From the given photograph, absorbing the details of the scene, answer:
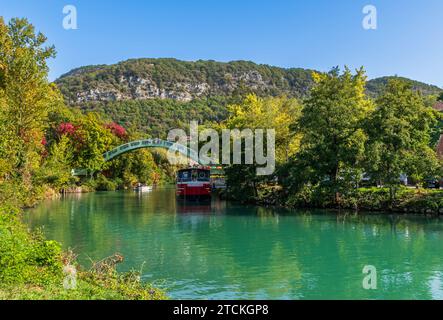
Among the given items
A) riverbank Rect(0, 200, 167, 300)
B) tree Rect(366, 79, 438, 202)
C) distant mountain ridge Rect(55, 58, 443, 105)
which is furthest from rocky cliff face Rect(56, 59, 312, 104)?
riverbank Rect(0, 200, 167, 300)

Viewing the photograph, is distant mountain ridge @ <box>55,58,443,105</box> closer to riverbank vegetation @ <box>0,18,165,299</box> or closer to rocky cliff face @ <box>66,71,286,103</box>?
rocky cliff face @ <box>66,71,286,103</box>

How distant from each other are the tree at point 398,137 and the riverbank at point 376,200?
62 cm

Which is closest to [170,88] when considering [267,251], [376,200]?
[376,200]

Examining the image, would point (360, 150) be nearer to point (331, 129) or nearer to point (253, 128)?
point (331, 129)

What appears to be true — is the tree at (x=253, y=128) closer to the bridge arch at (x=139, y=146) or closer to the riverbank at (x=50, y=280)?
the bridge arch at (x=139, y=146)

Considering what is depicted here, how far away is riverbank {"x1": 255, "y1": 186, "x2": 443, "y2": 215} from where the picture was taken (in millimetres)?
25188

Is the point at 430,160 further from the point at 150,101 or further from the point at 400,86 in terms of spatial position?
the point at 150,101

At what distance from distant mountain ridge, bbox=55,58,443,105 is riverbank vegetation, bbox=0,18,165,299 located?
5939cm

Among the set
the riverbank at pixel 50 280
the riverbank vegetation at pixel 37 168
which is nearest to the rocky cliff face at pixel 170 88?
the riverbank vegetation at pixel 37 168

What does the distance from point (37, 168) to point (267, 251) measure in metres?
18.2

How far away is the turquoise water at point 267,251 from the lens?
35.8 feet

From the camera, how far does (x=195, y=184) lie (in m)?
40.4
